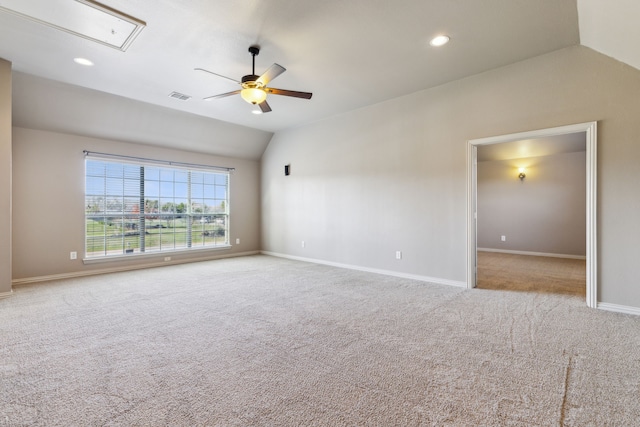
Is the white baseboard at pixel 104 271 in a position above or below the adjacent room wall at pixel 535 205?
below

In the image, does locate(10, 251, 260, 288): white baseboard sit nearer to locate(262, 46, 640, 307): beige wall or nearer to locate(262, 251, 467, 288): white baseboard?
locate(262, 46, 640, 307): beige wall

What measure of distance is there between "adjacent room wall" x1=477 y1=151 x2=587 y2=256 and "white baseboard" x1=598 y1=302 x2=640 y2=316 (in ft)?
13.9

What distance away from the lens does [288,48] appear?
3.35 m

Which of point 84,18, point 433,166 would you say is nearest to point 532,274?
point 433,166

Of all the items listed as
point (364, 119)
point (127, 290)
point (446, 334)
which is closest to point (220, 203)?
point (127, 290)

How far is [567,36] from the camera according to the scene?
316 cm

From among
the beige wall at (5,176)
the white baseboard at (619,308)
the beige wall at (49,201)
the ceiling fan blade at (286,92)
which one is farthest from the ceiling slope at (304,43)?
the white baseboard at (619,308)

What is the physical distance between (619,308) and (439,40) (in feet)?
11.6

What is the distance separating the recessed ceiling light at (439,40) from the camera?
3.14 m

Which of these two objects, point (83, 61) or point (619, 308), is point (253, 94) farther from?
point (619, 308)

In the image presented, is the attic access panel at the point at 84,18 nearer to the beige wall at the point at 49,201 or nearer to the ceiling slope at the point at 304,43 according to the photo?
the ceiling slope at the point at 304,43

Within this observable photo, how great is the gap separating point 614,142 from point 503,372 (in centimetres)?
295

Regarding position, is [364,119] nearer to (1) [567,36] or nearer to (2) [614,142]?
(1) [567,36]

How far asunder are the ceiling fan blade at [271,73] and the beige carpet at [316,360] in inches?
101
